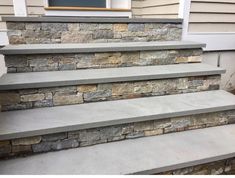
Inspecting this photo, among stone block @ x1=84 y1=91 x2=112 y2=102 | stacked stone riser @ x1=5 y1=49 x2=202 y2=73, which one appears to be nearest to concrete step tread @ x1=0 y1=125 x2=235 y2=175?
stone block @ x1=84 y1=91 x2=112 y2=102

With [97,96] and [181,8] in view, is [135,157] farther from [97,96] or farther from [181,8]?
[181,8]

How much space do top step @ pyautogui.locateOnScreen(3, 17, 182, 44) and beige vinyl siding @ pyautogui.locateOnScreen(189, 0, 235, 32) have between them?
215mm

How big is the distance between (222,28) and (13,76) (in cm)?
229

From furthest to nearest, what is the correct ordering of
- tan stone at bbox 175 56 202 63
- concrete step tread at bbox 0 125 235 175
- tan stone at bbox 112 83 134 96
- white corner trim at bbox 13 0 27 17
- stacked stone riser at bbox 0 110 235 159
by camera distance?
white corner trim at bbox 13 0 27 17 → tan stone at bbox 175 56 202 63 → tan stone at bbox 112 83 134 96 → stacked stone riser at bbox 0 110 235 159 → concrete step tread at bbox 0 125 235 175

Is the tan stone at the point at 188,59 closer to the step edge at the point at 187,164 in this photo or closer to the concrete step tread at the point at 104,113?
the concrete step tread at the point at 104,113

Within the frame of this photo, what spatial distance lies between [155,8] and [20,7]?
1.73 m

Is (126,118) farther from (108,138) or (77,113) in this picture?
(77,113)

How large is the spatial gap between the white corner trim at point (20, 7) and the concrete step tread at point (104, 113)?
4.81ft

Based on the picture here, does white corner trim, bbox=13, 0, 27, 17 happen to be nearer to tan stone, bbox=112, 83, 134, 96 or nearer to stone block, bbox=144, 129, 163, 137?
tan stone, bbox=112, 83, 134, 96

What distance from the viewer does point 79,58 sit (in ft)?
6.44

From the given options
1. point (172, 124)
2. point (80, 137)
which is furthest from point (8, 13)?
point (172, 124)

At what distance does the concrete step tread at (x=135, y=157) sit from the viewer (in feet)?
4.26

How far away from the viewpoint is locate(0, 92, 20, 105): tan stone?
1.58m

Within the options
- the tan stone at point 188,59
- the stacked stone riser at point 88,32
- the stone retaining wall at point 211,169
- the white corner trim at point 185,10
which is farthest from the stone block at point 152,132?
the white corner trim at point 185,10
